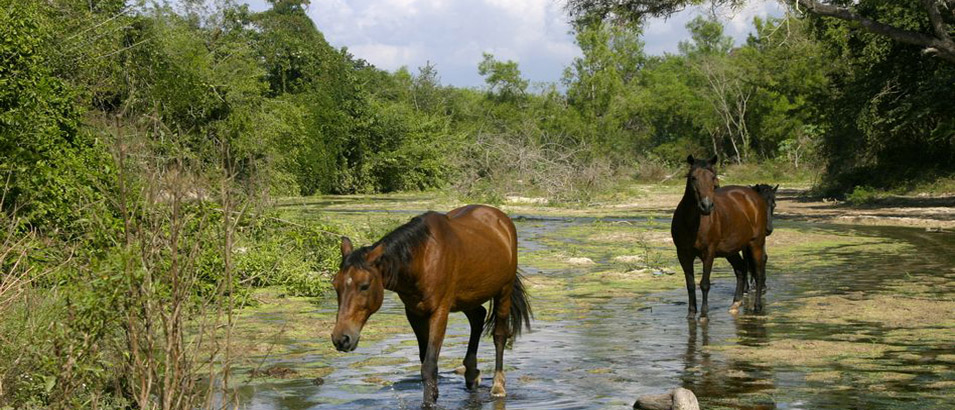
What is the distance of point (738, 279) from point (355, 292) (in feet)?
24.6

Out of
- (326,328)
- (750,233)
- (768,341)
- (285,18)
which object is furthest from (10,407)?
(285,18)

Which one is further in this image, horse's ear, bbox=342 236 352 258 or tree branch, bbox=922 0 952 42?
tree branch, bbox=922 0 952 42

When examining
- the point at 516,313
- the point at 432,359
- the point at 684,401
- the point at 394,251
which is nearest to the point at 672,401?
the point at 684,401

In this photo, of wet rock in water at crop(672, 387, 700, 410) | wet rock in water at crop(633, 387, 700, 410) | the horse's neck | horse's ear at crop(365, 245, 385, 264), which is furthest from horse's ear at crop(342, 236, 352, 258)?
the horse's neck

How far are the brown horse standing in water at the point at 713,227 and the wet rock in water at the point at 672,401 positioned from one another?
4.87 metres

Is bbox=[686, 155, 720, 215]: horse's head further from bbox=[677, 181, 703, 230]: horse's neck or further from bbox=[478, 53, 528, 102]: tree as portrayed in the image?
bbox=[478, 53, 528, 102]: tree

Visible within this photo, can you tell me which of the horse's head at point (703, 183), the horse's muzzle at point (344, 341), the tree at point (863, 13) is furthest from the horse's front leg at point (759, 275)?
the tree at point (863, 13)

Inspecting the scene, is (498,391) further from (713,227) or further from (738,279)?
(738,279)

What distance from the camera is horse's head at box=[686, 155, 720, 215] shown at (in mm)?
11883

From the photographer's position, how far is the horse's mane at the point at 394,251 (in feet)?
23.5

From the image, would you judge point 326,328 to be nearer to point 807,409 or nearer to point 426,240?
point 426,240

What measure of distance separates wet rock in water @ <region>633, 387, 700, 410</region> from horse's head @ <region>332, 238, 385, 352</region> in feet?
6.68

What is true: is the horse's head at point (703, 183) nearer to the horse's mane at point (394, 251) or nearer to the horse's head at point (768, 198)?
the horse's head at point (768, 198)

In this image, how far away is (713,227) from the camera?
497 inches
